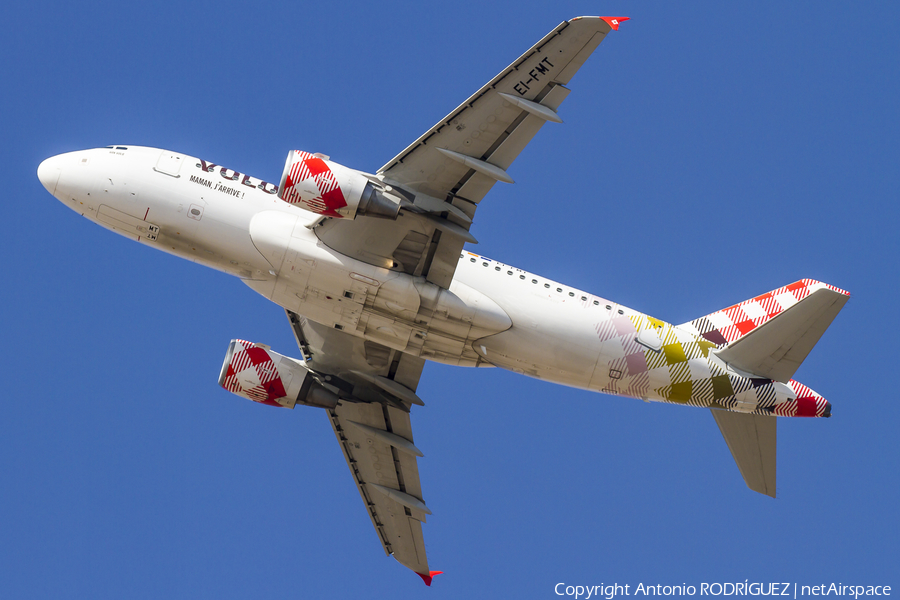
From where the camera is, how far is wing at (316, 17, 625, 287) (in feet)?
86.9

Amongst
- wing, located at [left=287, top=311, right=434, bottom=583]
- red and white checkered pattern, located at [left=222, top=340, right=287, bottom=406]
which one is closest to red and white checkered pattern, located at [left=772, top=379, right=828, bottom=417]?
wing, located at [left=287, top=311, right=434, bottom=583]

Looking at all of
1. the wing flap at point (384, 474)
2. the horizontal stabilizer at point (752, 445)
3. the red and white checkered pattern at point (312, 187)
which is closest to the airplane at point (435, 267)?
the red and white checkered pattern at point (312, 187)

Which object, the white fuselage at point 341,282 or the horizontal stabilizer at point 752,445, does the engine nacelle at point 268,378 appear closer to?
the white fuselage at point 341,282

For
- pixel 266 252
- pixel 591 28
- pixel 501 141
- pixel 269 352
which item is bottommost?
pixel 269 352

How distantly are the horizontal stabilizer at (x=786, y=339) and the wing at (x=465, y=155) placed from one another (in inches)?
423

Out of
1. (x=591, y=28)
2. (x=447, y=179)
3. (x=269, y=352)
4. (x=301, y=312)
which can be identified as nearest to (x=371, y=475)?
(x=269, y=352)

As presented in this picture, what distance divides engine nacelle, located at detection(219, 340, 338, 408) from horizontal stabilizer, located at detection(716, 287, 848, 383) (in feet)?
52.3

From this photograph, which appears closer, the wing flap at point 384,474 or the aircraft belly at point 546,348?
the aircraft belly at point 546,348

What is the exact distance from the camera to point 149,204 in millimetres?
29938

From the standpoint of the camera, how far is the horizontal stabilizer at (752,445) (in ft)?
109

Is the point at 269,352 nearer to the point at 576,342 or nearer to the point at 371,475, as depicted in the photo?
the point at 371,475

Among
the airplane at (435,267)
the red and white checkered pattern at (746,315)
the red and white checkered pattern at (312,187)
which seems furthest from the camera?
the red and white checkered pattern at (746,315)

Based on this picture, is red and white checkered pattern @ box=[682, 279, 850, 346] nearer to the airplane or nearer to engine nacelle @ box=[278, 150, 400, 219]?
the airplane

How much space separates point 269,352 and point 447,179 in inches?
432
